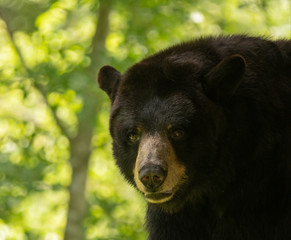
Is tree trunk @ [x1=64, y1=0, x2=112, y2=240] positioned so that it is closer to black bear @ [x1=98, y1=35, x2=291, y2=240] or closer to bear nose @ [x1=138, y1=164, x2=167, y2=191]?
black bear @ [x1=98, y1=35, x2=291, y2=240]

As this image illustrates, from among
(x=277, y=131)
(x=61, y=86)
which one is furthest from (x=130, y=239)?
(x=277, y=131)

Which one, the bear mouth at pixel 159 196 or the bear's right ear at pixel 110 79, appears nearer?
the bear mouth at pixel 159 196

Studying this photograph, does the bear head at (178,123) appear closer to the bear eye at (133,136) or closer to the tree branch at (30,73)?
the bear eye at (133,136)

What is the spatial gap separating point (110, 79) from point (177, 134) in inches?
46.1

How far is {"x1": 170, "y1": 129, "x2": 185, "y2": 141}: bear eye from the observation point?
4.74 metres

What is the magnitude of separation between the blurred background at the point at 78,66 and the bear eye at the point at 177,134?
3.70 metres

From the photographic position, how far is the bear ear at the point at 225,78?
4.69 metres

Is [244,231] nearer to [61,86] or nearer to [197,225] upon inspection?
[197,225]

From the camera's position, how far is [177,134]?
15.6 ft

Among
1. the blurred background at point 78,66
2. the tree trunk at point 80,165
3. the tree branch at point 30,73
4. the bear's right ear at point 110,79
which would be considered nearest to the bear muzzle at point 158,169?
the bear's right ear at point 110,79

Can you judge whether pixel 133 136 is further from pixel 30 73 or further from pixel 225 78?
pixel 30 73

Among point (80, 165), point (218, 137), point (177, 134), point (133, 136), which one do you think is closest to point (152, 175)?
point (177, 134)

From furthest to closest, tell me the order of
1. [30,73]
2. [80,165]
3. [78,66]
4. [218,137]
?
1. [80,165]
2. [78,66]
3. [30,73]
4. [218,137]

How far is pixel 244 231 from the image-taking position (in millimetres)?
4844
